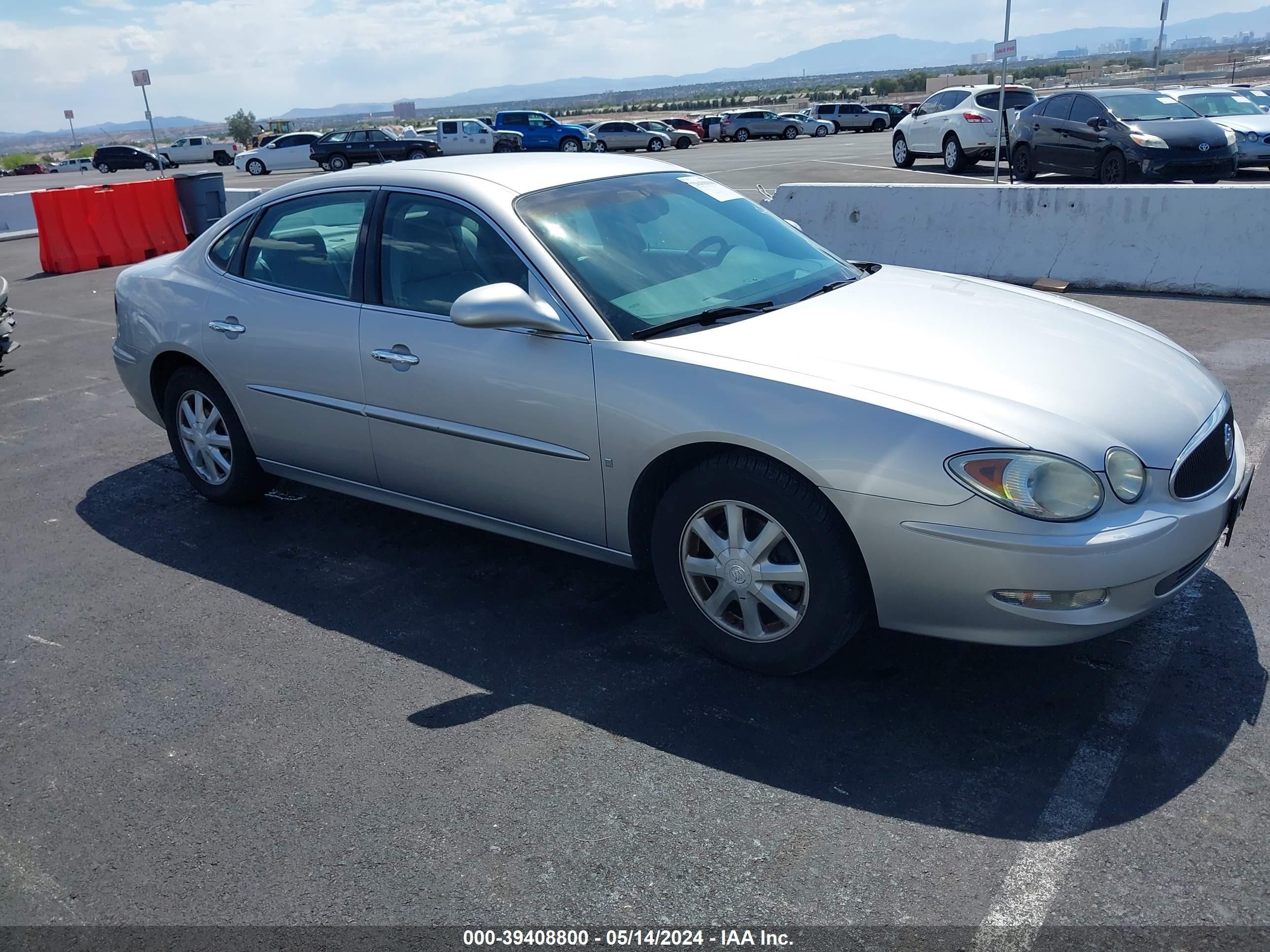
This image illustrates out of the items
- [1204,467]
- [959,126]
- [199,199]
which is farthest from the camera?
[959,126]

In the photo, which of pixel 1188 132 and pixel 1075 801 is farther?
pixel 1188 132

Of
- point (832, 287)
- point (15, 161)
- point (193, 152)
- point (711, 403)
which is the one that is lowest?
point (15, 161)

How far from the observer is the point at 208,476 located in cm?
540

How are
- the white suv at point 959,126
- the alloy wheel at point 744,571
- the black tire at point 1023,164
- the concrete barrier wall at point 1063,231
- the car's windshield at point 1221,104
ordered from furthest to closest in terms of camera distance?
the white suv at point 959,126 → the black tire at point 1023,164 → the car's windshield at point 1221,104 → the concrete barrier wall at point 1063,231 → the alloy wheel at point 744,571

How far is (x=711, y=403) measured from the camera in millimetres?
3424

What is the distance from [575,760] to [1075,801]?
1401 mm

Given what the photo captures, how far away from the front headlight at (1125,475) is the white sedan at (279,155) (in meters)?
42.3

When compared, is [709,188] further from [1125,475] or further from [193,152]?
[193,152]

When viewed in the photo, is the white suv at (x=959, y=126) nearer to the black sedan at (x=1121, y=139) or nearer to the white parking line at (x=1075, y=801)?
the black sedan at (x=1121, y=139)

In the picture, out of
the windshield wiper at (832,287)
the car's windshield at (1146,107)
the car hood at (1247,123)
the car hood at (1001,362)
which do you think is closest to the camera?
the car hood at (1001,362)

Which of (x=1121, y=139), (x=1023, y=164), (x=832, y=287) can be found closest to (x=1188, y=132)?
(x=1121, y=139)

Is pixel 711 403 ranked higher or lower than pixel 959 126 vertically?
higher

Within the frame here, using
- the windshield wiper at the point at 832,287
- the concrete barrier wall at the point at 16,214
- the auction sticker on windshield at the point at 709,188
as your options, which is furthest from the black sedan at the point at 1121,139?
the concrete barrier wall at the point at 16,214

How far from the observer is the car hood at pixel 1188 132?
14.5m
